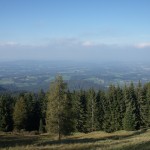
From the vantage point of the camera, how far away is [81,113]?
239 feet

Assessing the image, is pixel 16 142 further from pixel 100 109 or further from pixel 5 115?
pixel 100 109

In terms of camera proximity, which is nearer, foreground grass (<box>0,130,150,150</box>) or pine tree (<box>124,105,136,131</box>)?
foreground grass (<box>0,130,150,150</box>)

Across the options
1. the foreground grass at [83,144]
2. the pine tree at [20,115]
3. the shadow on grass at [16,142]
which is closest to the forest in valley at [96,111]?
the pine tree at [20,115]

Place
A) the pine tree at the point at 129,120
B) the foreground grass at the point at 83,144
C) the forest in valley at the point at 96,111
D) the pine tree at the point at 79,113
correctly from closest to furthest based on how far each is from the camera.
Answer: the foreground grass at the point at 83,144
the pine tree at the point at 129,120
the forest in valley at the point at 96,111
the pine tree at the point at 79,113

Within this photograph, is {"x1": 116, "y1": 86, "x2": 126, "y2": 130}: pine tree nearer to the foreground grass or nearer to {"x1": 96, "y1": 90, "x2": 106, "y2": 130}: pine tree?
{"x1": 96, "y1": 90, "x2": 106, "y2": 130}: pine tree

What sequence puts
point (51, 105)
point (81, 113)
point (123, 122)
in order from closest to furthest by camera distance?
point (51, 105) < point (123, 122) < point (81, 113)

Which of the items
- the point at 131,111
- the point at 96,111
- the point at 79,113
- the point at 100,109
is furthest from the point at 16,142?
the point at 100,109

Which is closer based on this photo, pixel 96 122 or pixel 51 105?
pixel 51 105

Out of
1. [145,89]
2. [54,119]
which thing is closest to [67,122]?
[54,119]

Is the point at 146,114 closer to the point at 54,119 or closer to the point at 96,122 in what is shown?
the point at 96,122

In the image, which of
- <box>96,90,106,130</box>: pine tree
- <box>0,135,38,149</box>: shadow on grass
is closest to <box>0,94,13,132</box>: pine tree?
<box>96,90,106,130</box>: pine tree

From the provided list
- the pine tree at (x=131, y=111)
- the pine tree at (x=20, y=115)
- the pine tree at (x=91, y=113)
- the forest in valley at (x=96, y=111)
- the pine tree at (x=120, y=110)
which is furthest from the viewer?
the pine tree at (x=91, y=113)

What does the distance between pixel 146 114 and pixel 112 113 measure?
301 inches

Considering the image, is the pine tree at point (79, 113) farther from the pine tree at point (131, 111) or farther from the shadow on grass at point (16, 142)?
the shadow on grass at point (16, 142)
